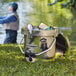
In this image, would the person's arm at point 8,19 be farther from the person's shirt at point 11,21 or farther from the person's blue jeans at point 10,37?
the person's blue jeans at point 10,37

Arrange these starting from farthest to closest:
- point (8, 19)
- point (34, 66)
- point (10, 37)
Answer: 1. point (10, 37)
2. point (8, 19)
3. point (34, 66)

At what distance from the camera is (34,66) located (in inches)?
220

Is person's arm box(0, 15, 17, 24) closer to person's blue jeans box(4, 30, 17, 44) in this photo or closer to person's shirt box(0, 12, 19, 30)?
person's shirt box(0, 12, 19, 30)

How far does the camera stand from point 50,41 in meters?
5.88

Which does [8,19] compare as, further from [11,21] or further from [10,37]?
[10,37]

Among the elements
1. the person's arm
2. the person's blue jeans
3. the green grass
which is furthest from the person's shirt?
the green grass

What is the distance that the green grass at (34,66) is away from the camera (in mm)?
5285

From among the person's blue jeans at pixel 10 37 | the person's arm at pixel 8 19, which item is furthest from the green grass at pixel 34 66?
the person's blue jeans at pixel 10 37

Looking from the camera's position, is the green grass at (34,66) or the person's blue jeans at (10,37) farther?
the person's blue jeans at (10,37)

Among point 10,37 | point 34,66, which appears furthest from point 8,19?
point 34,66

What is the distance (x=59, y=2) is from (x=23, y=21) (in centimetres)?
673

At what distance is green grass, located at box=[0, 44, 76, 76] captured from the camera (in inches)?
208

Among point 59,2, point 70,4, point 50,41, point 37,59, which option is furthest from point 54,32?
point 59,2

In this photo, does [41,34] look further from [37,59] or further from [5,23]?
[5,23]
